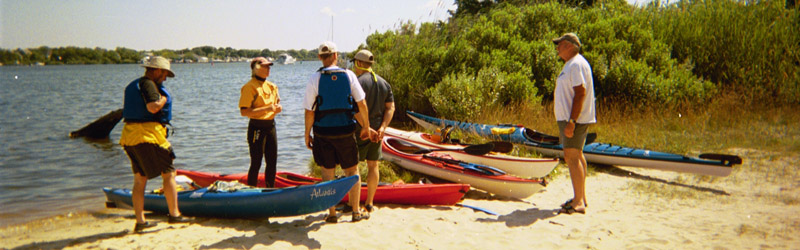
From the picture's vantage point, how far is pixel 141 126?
417cm

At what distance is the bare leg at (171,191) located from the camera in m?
4.48

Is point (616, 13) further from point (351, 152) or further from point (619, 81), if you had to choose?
point (351, 152)

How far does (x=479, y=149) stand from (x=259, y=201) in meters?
3.33

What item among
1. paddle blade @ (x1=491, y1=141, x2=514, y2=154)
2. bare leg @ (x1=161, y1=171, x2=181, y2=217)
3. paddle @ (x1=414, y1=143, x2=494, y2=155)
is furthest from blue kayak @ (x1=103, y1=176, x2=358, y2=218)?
paddle blade @ (x1=491, y1=141, x2=514, y2=154)

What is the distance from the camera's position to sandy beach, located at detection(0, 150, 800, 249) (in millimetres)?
4289

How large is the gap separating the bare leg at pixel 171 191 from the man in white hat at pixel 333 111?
1.31 meters

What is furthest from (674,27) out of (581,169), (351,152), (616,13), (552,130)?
(351,152)

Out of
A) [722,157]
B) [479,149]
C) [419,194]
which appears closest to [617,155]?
[722,157]

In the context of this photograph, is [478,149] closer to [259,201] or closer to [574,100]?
[574,100]

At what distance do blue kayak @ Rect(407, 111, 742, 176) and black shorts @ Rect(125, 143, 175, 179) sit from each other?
17.2 feet

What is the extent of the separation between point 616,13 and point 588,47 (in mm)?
2405

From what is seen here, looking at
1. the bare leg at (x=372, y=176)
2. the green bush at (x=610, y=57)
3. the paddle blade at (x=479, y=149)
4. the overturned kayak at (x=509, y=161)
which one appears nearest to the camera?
the bare leg at (x=372, y=176)

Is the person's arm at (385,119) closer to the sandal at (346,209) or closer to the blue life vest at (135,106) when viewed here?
the sandal at (346,209)

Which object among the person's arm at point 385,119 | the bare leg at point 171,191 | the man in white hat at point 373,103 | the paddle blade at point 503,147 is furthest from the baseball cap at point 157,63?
the paddle blade at point 503,147
